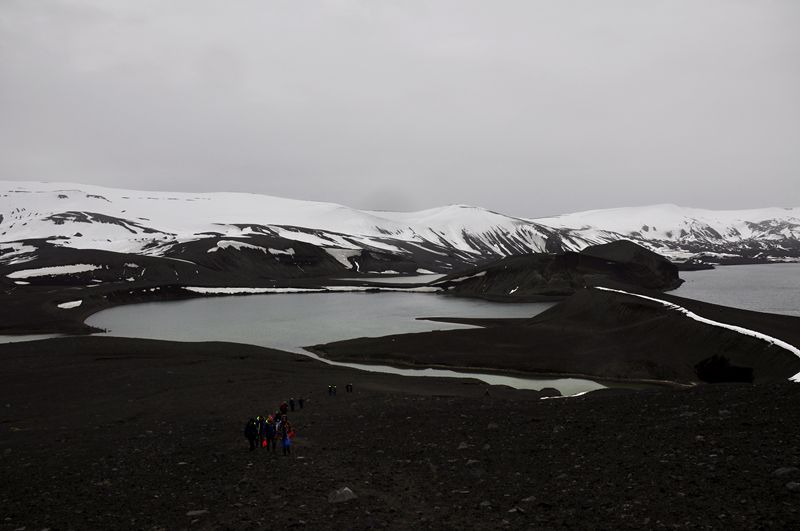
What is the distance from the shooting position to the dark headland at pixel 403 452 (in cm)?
1128

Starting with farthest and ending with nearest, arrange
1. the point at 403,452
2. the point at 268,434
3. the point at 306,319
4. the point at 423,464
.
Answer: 1. the point at 306,319
2. the point at 268,434
3. the point at 403,452
4. the point at 423,464

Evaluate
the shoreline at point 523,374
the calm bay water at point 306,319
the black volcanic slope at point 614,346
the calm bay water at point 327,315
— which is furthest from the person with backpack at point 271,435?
the black volcanic slope at point 614,346

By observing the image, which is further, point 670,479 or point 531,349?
point 531,349

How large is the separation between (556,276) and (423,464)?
3892 inches

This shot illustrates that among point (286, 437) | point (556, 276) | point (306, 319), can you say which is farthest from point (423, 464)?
point (556, 276)

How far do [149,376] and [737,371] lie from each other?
118 feet

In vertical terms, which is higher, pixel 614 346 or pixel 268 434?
pixel 268 434

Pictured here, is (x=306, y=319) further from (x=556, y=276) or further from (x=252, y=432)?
(x=252, y=432)

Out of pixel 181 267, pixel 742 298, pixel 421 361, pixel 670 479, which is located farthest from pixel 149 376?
pixel 181 267

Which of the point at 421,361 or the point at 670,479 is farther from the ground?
the point at 670,479

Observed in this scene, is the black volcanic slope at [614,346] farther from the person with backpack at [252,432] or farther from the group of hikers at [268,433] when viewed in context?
the person with backpack at [252,432]

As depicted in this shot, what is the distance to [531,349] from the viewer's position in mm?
46406

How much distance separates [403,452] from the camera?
1675cm

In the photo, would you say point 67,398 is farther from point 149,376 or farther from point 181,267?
point 181,267
